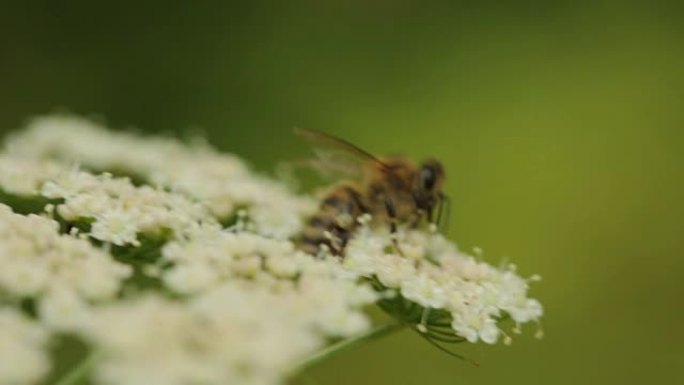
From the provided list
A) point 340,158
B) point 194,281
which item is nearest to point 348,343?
point 194,281

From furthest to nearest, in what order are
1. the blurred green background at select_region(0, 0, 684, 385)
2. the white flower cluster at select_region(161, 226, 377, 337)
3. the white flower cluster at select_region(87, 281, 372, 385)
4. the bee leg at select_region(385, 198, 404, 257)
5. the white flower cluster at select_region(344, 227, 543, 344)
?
the blurred green background at select_region(0, 0, 684, 385) < the bee leg at select_region(385, 198, 404, 257) < the white flower cluster at select_region(344, 227, 543, 344) < the white flower cluster at select_region(161, 226, 377, 337) < the white flower cluster at select_region(87, 281, 372, 385)

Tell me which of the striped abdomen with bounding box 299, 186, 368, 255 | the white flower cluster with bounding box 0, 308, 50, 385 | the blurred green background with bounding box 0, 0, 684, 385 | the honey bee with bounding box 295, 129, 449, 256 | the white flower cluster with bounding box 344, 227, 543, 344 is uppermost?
the blurred green background with bounding box 0, 0, 684, 385

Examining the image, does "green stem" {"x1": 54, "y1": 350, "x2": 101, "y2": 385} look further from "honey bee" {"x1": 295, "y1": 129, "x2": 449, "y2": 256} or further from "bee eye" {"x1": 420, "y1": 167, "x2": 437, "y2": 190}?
"bee eye" {"x1": 420, "y1": 167, "x2": 437, "y2": 190}

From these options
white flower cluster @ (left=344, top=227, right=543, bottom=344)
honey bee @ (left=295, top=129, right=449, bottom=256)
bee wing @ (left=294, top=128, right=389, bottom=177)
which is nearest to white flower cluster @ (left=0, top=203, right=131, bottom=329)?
white flower cluster @ (left=344, top=227, right=543, bottom=344)

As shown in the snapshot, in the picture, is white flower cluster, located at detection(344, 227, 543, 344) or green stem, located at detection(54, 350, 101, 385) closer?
green stem, located at detection(54, 350, 101, 385)

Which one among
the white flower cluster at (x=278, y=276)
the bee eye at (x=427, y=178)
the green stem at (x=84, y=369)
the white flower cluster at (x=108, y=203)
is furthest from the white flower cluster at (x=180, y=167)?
the green stem at (x=84, y=369)

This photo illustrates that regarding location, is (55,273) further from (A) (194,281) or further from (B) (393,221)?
(B) (393,221)
